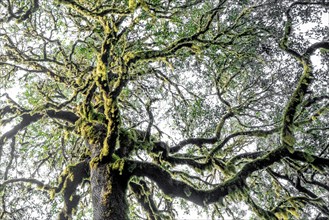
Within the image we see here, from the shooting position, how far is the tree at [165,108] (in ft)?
19.5

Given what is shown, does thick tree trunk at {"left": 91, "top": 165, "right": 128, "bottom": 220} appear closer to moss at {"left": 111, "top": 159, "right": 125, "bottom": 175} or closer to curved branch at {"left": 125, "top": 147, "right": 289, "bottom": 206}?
moss at {"left": 111, "top": 159, "right": 125, "bottom": 175}

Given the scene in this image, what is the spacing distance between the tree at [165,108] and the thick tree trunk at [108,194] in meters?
0.02

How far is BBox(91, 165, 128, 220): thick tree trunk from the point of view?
17.3 feet

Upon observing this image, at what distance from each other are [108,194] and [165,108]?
5945 mm

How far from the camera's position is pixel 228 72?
32.3ft

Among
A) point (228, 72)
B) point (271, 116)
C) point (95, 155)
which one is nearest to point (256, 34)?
point (228, 72)

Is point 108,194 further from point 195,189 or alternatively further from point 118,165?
point 195,189

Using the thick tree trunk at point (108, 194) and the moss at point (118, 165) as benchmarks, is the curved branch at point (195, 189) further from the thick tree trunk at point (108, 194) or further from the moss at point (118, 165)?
the thick tree trunk at point (108, 194)

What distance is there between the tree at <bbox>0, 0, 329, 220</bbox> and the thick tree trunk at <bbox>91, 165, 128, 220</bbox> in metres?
0.02

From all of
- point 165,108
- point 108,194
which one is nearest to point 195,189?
point 108,194

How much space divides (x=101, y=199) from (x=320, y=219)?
17.9 ft

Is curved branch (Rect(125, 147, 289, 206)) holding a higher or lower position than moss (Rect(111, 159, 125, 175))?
lower

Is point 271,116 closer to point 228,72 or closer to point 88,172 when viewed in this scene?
→ point 228,72

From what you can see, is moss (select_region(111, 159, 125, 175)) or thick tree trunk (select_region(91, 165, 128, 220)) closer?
thick tree trunk (select_region(91, 165, 128, 220))
